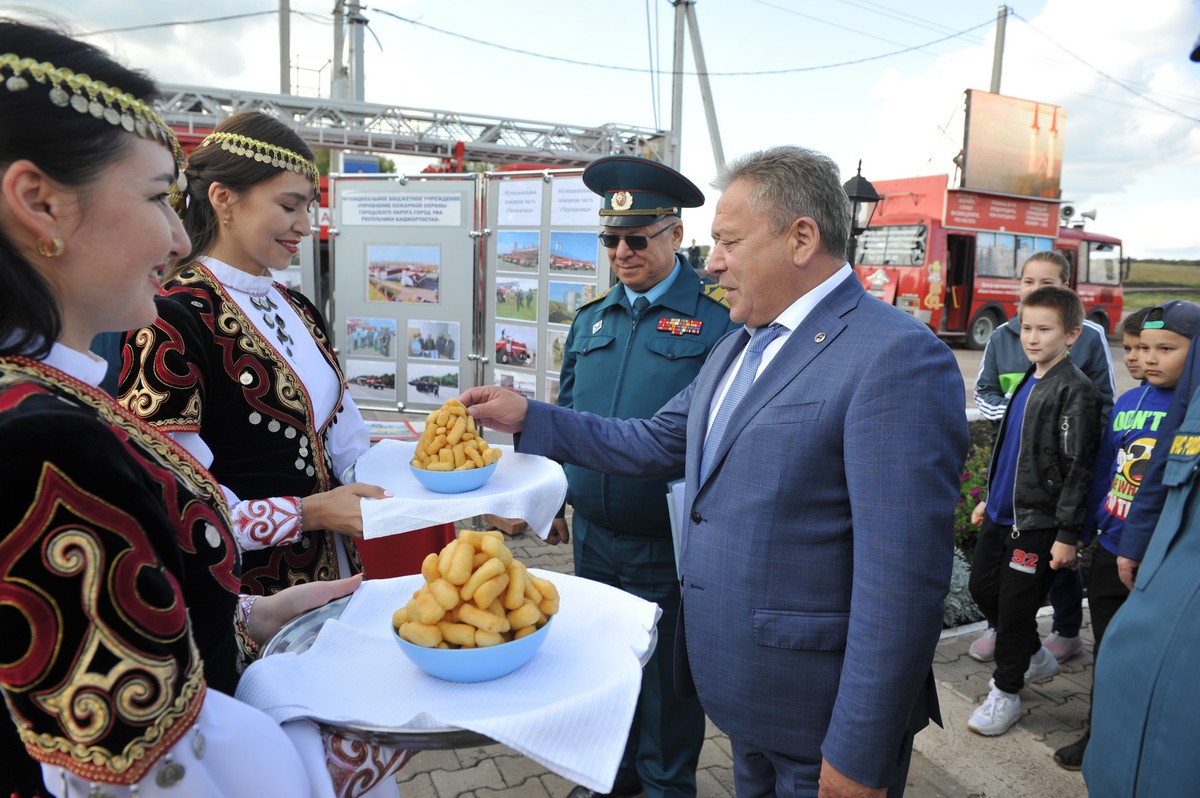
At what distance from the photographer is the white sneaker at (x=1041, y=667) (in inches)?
155

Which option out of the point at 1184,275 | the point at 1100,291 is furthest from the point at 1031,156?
the point at 1184,275

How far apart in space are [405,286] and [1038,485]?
15.3ft

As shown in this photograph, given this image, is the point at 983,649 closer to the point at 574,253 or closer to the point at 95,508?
the point at 574,253

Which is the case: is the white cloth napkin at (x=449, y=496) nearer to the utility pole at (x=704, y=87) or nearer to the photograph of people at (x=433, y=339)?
the photograph of people at (x=433, y=339)

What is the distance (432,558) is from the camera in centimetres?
135

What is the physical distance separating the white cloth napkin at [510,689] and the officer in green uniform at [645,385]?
1.35 meters

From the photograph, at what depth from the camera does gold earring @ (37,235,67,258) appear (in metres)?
1.01

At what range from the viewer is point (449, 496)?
2.05 m

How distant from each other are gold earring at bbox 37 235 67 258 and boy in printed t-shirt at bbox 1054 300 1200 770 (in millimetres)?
3674

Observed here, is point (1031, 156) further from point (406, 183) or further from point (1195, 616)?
point (1195, 616)

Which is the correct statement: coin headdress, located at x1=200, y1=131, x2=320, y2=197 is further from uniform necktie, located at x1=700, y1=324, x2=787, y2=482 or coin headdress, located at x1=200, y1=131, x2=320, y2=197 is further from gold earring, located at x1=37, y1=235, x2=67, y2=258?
uniform necktie, located at x1=700, y1=324, x2=787, y2=482

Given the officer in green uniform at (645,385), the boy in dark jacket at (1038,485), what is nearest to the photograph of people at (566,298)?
the officer in green uniform at (645,385)

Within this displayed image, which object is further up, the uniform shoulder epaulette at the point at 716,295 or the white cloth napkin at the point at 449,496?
the uniform shoulder epaulette at the point at 716,295

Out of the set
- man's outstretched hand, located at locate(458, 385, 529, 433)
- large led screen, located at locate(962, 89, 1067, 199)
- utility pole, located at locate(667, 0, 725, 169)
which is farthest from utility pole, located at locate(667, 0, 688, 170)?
man's outstretched hand, located at locate(458, 385, 529, 433)
